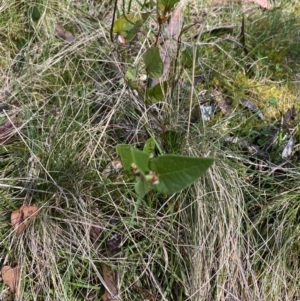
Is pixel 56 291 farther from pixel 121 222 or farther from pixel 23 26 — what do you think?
pixel 23 26

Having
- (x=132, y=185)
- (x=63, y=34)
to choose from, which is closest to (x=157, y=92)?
(x=132, y=185)

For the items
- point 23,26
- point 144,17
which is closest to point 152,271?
point 144,17

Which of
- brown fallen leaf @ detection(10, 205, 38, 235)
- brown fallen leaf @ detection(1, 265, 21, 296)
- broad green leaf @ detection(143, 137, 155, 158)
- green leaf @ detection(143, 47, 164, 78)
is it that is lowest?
brown fallen leaf @ detection(1, 265, 21, 296)

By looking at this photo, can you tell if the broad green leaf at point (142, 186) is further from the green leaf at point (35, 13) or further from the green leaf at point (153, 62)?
the green leaf at point (35, 13)

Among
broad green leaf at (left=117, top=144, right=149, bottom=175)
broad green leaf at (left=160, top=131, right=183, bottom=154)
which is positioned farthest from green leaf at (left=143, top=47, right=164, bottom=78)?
broad green leaf at (left=117, top=144, right=149, bottom=175)

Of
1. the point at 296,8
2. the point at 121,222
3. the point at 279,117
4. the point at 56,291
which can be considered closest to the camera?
the point at 56,291

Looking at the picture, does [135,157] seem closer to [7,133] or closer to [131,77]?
[131,77]

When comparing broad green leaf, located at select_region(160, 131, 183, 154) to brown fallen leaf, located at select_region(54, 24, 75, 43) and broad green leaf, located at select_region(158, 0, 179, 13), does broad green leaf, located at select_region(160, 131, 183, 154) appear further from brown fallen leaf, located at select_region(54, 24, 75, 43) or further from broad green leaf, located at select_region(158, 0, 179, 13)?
brown fallen leaf, located at select_region(54, 24, 75, 43)
